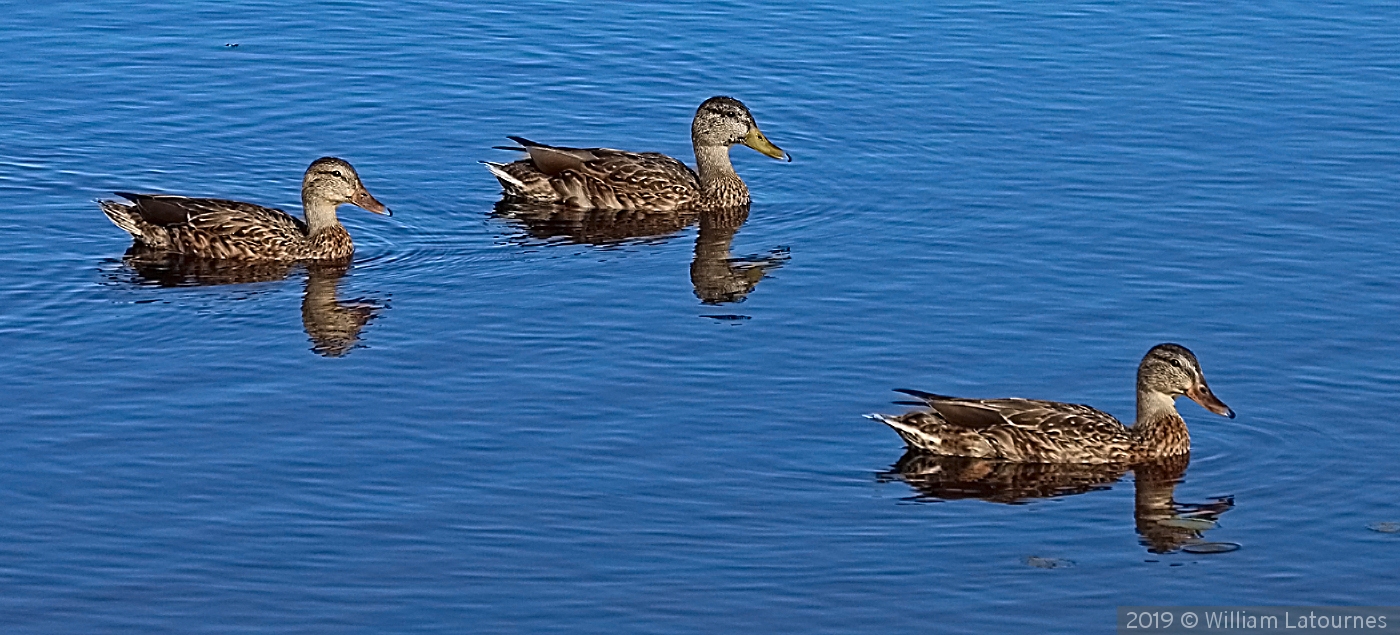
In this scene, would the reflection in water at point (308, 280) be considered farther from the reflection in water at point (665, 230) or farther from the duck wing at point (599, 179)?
the duck wing at point (599, 179)

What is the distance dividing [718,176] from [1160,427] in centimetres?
806

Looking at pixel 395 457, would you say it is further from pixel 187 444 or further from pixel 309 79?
pixel 309 79

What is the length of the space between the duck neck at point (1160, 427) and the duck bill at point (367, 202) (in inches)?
299

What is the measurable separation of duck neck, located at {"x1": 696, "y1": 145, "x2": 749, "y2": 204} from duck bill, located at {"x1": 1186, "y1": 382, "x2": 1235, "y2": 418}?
768cm

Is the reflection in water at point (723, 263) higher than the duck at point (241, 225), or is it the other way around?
the duck at point (241, 225)

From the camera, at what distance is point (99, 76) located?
2569 cm

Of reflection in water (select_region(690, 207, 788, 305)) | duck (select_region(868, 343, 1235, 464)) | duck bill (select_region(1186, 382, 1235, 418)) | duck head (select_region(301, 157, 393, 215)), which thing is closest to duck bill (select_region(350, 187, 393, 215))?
duck head (select_region(301, 157, 393, 215))

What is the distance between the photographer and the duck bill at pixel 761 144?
74.5ft

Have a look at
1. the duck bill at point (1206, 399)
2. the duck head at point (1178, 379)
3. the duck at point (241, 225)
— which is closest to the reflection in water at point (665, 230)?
the duck at point (241, 225)

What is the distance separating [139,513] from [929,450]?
474cm

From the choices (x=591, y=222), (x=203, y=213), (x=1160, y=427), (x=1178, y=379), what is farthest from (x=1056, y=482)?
(x=203, y=213)

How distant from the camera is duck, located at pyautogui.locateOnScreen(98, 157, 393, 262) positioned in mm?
19750

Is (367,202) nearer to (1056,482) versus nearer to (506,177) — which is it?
(506,177)

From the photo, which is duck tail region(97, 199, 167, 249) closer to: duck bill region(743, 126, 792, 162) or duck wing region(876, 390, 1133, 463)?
duck bill region(743, 126, 792, 162)
